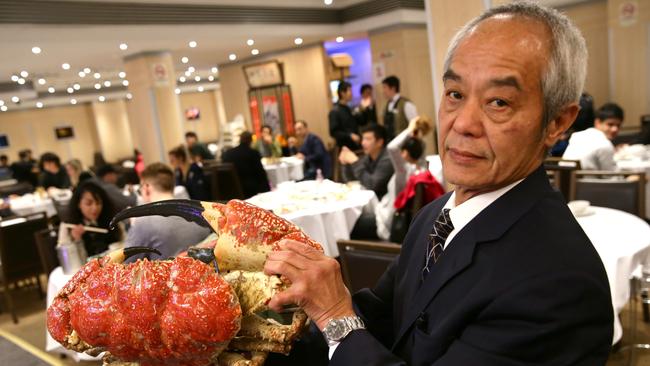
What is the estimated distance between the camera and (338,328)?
808 millimetres

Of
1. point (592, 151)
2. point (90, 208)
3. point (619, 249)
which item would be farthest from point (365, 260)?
point (592, 151)

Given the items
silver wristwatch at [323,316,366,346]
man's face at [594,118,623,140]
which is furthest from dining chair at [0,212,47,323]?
man's face at [594,118,623,140]

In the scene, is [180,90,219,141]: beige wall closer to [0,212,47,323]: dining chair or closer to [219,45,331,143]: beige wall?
[219,45,331,143]: beige wall

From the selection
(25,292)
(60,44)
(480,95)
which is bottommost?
(25,292)

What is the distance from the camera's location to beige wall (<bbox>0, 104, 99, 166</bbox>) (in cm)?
1948

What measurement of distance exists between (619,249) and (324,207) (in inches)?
94.2

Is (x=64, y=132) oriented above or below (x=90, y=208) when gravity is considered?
above

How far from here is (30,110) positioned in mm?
19750

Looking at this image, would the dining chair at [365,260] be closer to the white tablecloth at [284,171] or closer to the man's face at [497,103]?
the man's face at [497,103]

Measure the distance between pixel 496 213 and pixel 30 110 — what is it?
22.6m

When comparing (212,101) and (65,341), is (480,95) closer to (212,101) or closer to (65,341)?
(65,341)

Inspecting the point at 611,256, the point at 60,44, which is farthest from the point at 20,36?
the point at 611,256

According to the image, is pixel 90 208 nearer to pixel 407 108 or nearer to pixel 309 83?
pixel 407 108

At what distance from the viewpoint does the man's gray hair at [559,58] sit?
0.80 metres
